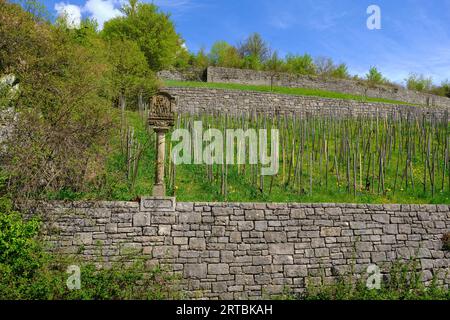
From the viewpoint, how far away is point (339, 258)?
7.16m

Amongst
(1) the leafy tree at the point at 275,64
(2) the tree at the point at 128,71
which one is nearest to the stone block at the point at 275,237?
(2) the tree at the point at 128,71

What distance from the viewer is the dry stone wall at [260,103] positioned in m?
19.3

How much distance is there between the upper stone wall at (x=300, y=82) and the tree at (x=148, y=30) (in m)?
5.78

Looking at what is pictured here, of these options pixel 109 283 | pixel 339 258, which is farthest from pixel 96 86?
pixel 339 258

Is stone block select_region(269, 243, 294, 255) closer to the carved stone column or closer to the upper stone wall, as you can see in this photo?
the carved stone column

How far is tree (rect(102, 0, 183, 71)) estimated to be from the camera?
21828 mm

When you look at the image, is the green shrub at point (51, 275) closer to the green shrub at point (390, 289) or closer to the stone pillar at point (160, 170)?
the stone pillar at point (160, 170)

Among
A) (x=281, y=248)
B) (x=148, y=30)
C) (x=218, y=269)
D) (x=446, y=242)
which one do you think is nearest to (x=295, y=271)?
(x=281, y=248)

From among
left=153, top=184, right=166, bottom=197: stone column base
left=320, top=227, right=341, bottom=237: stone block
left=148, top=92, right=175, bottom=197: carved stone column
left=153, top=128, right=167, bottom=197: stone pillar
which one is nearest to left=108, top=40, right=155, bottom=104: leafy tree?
left=148, top=92, right=175, bottom=197: carved stone column

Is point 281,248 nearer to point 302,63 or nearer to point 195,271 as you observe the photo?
point 195,271

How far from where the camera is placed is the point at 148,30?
22047mm

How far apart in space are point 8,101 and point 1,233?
12.1ft

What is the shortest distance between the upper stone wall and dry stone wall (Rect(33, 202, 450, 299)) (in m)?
20.2

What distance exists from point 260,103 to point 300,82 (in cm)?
1003
